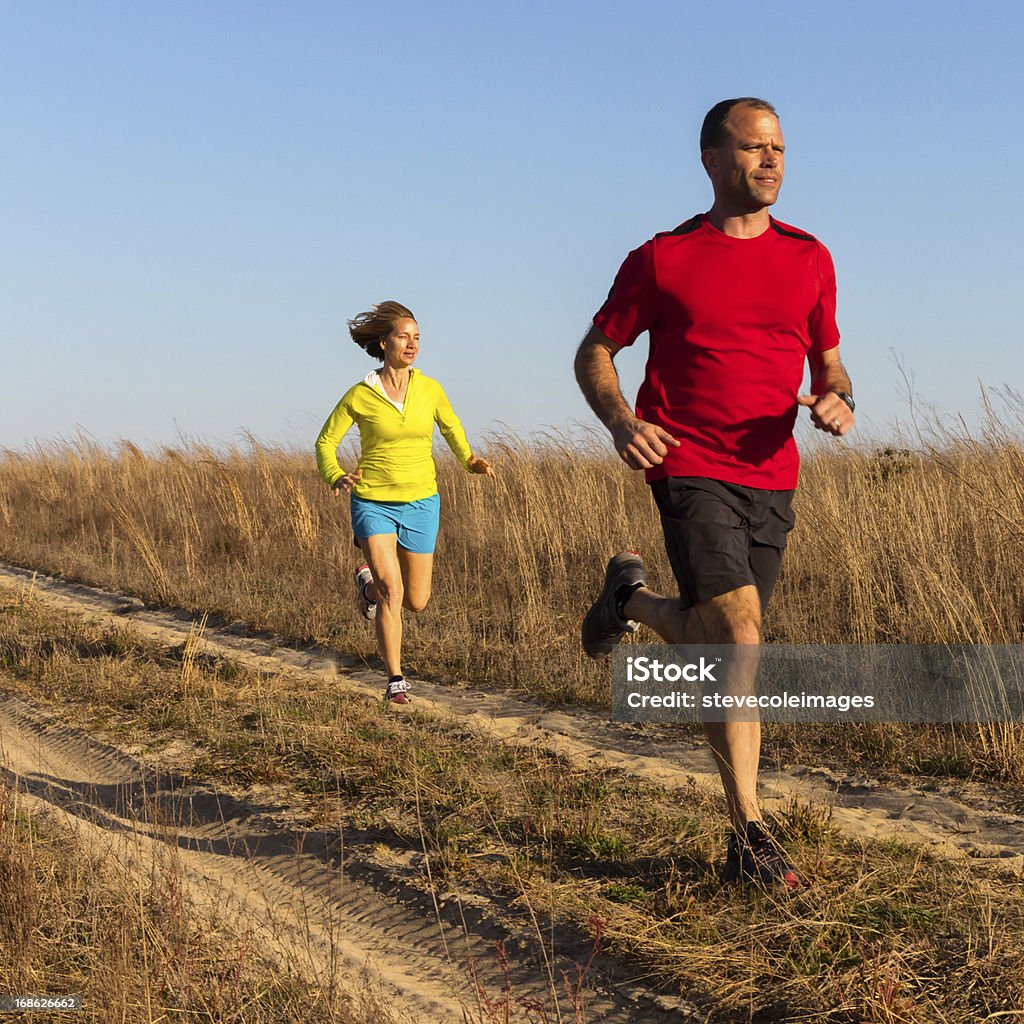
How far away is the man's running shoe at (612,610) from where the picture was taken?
4.06m

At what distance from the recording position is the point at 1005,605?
5.80 metres

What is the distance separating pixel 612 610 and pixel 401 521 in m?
2.27

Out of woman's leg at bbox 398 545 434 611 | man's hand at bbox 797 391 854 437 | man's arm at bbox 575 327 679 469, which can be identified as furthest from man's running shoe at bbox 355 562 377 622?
man's hand at bbox 797 391 854 437

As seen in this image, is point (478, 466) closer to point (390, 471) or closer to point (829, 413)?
point (390, 471)

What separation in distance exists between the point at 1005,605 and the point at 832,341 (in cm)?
282

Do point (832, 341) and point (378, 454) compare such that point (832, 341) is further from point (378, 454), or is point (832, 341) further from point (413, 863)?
point (378, 454)

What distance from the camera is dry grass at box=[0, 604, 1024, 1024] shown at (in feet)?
8.73

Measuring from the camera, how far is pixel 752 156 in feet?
10.9

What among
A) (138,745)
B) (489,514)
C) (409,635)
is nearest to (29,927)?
(138,745)

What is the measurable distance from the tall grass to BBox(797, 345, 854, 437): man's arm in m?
1.88

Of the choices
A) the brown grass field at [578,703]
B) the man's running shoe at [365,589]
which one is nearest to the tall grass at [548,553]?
the brown grass field at [578,703]

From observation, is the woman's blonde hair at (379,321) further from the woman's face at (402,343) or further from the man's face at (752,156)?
the man's face at (752,156)

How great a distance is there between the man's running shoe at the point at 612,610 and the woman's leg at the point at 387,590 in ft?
6.43

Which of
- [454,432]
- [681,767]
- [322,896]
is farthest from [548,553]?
[322,896]
